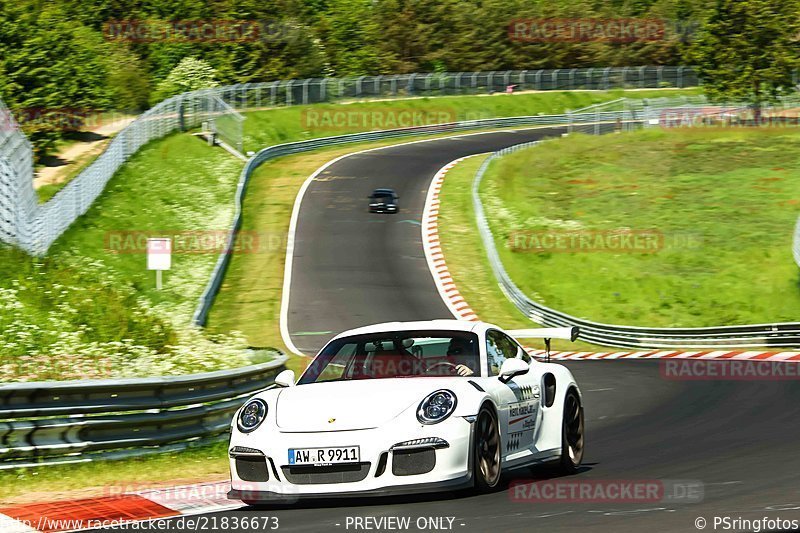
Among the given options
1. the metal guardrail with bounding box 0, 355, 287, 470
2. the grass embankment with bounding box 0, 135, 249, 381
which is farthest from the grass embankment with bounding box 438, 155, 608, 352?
the metal guardrail with bounding box 0, 355, 287, 470

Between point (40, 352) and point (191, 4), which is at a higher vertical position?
point (40, 352)

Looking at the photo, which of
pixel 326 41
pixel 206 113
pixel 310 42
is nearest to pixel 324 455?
pixel 206 113

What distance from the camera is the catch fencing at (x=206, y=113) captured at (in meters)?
24.4

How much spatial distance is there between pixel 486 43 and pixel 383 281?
224ft

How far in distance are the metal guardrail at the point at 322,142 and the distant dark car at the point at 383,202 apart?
192 inches

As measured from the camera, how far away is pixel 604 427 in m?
15.6

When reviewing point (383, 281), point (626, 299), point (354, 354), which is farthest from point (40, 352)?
point (626, 299)

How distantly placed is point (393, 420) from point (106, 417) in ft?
11.2

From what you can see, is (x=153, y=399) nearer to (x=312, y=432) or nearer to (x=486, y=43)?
(x=312, y=432)

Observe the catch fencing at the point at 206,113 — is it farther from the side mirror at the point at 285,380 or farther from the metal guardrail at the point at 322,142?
the side mirror at the point at 285,380

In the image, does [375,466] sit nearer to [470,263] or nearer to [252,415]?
[252,415]

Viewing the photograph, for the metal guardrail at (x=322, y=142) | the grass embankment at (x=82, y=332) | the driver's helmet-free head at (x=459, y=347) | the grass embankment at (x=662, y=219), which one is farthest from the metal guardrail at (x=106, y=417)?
the grass embankment at (x=662, y=219)

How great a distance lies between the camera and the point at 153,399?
11.3 m

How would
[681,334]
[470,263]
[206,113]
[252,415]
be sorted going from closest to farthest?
[252,415] < [681,334] < [470,263] < [206,113]
